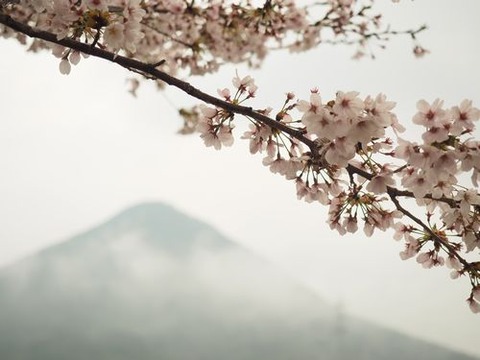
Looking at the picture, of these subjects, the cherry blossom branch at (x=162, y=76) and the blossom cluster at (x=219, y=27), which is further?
the blossom cluster at (x=219, y=27)

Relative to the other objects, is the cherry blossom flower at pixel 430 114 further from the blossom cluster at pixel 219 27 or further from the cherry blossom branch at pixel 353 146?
the blossom cluster at pixel 219 27

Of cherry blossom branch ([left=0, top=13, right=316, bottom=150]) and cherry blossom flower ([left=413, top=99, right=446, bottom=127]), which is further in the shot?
cherry blossom branch ([left=0, top=13, right=316, bottom=150])

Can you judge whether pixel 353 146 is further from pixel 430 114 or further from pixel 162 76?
pixel 162 76

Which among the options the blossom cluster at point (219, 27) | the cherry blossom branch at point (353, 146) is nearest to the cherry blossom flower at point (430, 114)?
the cherry blossom branch at point (353, 146)

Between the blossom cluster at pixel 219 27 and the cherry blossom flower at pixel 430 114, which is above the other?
the blossom cluster at pixel 219 27

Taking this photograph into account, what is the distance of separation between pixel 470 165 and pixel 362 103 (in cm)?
72

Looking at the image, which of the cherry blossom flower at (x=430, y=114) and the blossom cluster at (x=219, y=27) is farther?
the blossom cluster at (x=219, y=27)

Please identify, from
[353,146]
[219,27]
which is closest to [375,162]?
[353,146]

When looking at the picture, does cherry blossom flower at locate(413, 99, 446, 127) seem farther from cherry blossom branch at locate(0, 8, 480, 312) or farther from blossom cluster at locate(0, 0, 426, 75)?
blossom cluster at locate(0, 0, 426, 75)

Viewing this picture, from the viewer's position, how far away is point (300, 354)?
193 m

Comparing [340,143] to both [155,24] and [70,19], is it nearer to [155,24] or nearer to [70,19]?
[70,19]

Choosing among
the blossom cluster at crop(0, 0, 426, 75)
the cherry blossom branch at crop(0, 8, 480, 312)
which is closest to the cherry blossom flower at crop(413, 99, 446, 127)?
the cherry blossom branch at crop(0, 8, 480, 312)

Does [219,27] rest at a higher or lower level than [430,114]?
higher

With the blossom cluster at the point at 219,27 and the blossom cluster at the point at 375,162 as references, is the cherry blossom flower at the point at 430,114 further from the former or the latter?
the blossom cluster at the point at 219,27
